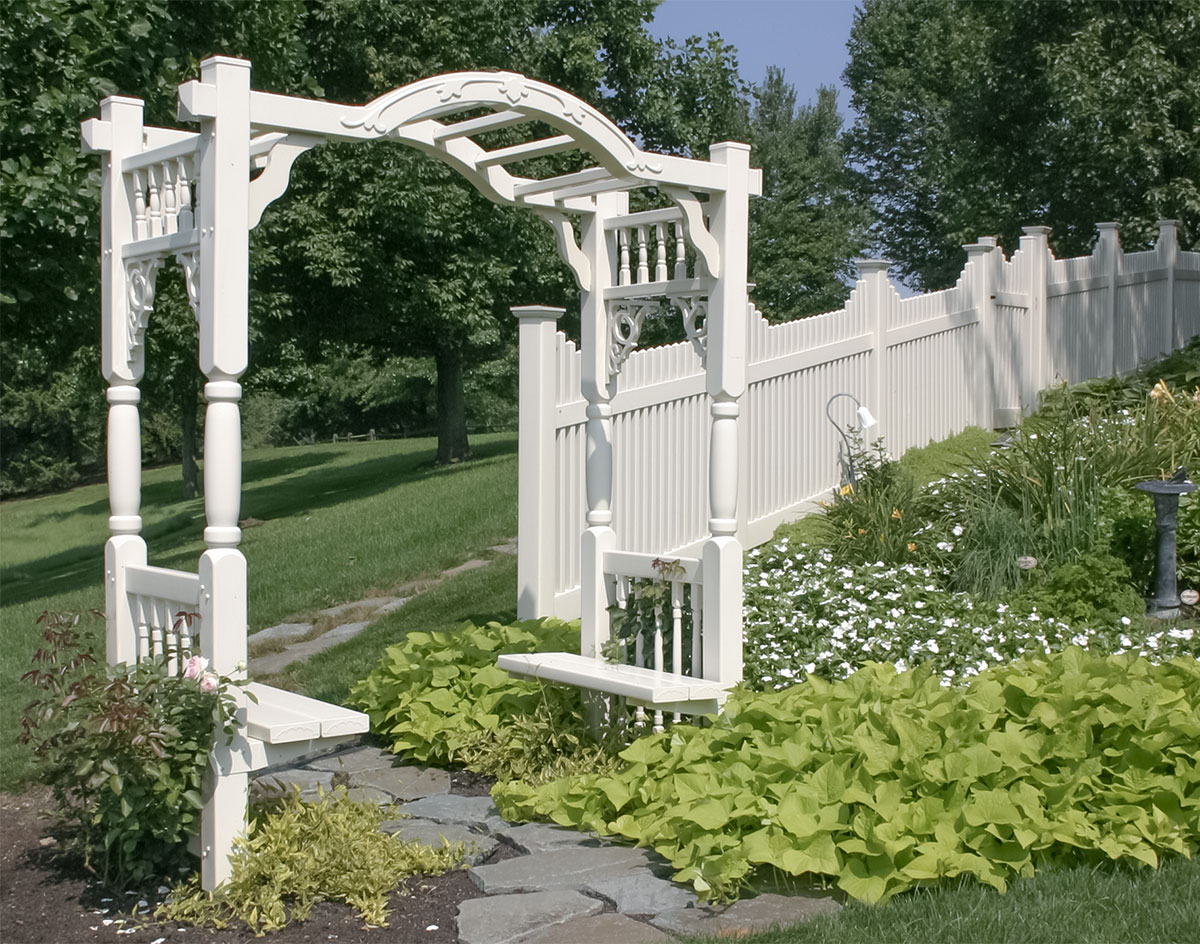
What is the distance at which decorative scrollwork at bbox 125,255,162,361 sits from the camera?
4.77 meters

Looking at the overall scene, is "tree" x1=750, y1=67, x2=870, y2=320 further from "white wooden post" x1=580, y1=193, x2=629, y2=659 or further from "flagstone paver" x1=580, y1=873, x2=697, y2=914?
"flagstone paver" x1=580, y1=873, x2=697, y2=914

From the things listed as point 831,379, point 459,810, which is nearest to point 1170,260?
point 831,379

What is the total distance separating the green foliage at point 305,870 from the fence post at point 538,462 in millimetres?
2642

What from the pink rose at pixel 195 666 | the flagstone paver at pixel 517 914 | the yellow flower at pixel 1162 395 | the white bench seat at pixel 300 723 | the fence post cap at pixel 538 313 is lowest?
the flagstone paver at pixel 517 914

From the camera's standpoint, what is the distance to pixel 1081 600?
7.08m

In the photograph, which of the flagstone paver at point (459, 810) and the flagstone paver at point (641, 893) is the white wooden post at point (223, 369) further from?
the flagstone paver at point (641, 893)

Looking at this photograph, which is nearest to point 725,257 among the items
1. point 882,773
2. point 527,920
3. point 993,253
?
point 882,773

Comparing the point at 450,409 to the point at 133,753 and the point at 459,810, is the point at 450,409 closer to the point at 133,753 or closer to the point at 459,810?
the point at 459,810

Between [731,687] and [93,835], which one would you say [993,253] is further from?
[93,835]

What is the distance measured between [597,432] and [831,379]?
351 centimetres

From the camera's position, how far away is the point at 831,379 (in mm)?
9234

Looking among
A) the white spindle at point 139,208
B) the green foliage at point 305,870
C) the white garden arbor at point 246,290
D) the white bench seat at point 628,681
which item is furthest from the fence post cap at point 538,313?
the green foliage at point 305,870

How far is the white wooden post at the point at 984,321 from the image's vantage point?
10781 mm

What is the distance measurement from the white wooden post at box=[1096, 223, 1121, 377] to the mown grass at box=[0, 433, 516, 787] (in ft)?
19.4
